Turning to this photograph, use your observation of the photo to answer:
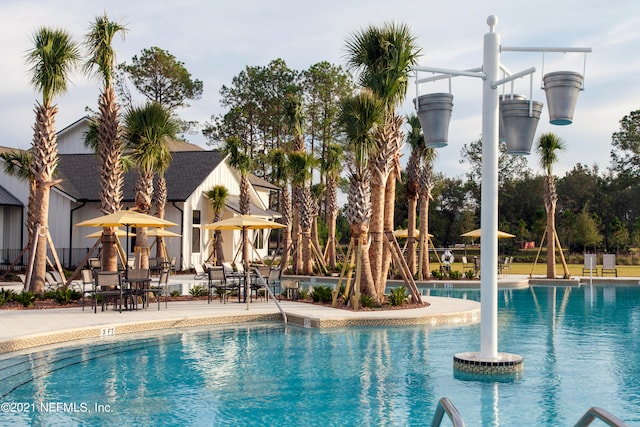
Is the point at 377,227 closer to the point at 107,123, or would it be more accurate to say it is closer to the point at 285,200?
the point at 107,123

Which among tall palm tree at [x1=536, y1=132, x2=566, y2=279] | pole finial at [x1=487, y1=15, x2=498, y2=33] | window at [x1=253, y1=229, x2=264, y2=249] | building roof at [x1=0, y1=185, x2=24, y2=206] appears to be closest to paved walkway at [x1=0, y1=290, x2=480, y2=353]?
pole finial at [x1=487, y1=15, x2=498, y2=33]

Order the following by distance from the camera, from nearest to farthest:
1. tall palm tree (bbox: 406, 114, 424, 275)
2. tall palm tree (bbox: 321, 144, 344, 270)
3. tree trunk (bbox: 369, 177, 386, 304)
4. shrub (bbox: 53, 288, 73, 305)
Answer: tree trunk (bbox: 369, 177, 386, 304)
shrub (bbox: 53, 288, 73, 305)
tall palm tree (bbox: 406, 114, 424, 275)
tall palm tree (bbox: 321, 144, 344, 270)

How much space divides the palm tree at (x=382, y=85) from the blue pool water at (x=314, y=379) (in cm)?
332

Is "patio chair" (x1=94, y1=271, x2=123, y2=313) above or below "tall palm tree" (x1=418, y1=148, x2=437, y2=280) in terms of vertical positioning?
below

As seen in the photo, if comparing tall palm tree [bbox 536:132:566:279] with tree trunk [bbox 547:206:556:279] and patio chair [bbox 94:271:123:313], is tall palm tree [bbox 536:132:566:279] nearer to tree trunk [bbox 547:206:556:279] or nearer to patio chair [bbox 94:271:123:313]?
tree trunk [bbox 547:206:556:279]

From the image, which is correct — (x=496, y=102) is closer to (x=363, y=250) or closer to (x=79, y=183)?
(x=363, y=250)

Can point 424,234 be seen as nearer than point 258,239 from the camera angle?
Yes

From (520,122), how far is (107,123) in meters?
12.6

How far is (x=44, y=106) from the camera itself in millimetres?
17859

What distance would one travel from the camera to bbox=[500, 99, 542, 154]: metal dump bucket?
9.23m

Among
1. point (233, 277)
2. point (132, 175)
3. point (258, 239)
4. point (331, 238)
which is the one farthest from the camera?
point (258, 239)

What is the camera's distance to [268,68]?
51.2m

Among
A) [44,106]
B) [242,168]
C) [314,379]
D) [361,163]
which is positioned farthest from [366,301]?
[242,168]

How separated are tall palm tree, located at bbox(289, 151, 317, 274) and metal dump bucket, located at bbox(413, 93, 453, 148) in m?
19.1
